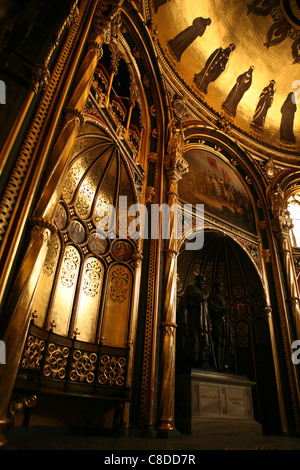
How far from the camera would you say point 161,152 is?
857cm

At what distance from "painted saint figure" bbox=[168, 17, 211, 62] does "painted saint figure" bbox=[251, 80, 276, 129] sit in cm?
371

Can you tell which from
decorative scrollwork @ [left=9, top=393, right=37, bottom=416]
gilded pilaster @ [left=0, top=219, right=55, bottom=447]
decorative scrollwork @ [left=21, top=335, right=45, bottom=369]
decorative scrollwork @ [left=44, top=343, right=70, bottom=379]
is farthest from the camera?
decorative scrollwork @ [left=44, top=343, right=70, bottom=379]

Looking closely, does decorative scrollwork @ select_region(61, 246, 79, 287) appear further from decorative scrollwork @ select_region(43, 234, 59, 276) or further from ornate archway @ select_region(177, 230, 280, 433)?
ornate archway @ select_region(177, 230, 280, 433)

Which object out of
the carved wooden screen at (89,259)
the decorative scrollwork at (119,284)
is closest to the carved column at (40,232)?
the carved wooden screen at (89,259)

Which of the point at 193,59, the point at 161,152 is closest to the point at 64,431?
the point at 161,152

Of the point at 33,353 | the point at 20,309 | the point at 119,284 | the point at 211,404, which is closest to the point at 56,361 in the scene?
the point at 33,353

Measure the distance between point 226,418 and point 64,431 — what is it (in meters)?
3.44

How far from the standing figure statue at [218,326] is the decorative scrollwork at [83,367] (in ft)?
12.1

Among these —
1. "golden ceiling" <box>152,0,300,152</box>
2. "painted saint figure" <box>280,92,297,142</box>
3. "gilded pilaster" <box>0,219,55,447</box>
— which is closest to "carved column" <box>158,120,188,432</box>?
"gilded pilaster" <box>0,219,55,447</box>

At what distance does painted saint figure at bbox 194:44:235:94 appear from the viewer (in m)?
11.4

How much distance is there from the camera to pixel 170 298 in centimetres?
647

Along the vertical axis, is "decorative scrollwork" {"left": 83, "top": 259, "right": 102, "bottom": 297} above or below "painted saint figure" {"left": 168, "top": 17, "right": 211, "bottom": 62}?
below

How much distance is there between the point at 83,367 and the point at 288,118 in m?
13.2

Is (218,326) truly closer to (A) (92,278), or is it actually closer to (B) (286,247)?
(A) (92,278)
